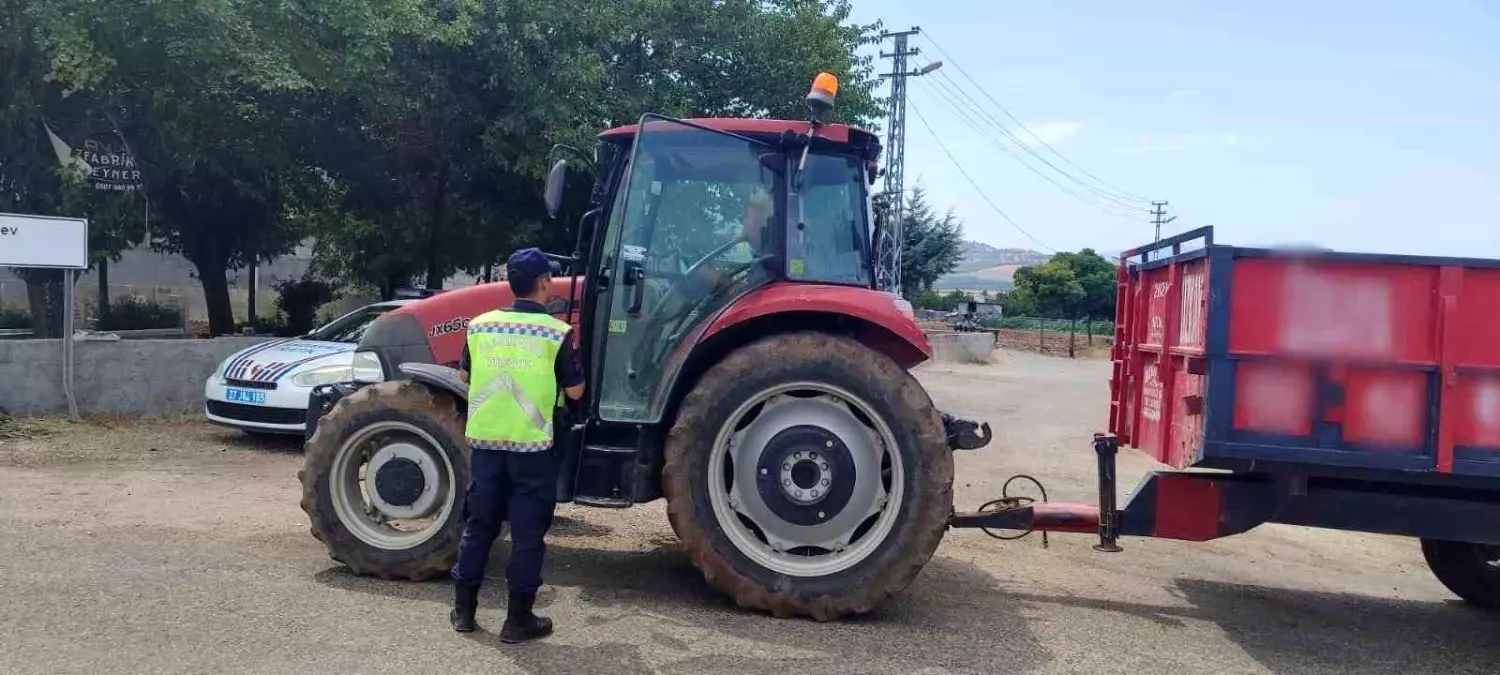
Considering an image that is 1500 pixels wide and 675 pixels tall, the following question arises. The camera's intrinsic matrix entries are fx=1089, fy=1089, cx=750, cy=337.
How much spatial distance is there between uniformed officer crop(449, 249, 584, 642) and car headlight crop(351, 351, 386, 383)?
5.23 feet

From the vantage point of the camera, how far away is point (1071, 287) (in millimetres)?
59156

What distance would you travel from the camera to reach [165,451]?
9.88 meters

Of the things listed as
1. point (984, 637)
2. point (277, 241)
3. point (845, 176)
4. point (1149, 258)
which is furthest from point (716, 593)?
point (277, 241)

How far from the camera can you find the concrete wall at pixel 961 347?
27.7 meters

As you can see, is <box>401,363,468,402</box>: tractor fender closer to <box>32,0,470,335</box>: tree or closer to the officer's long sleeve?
the officer's long sleeve

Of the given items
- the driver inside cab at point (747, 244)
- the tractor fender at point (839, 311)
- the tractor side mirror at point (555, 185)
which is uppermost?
the tractor side mirror at point (555, 185)

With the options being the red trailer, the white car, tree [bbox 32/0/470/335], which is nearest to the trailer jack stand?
the red trailer

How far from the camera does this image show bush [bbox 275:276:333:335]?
23609mm

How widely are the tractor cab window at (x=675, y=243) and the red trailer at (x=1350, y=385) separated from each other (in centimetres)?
215

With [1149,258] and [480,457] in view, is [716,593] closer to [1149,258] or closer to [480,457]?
[480,457]

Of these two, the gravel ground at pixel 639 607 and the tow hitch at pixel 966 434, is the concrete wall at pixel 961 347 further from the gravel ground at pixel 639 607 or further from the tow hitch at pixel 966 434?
the tow hitch at pixel 966 434

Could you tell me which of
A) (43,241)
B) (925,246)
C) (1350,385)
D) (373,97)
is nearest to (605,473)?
(1350,385)

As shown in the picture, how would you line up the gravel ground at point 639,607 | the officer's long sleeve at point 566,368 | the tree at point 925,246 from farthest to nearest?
1. the tree at point 925,246
2. the officer's long sleeve at point 566,368
3. the gravel ground at point 639,607

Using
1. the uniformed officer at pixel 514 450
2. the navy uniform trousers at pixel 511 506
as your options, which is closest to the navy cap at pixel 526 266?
the uniformed officer at pixel 514 450
